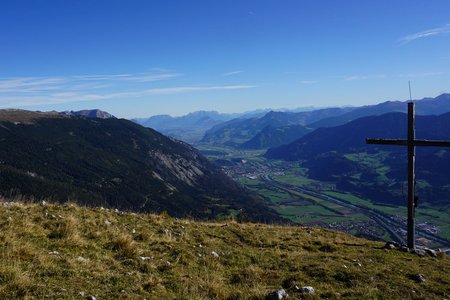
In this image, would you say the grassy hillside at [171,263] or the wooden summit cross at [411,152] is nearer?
the grassy hillside at [171,263]

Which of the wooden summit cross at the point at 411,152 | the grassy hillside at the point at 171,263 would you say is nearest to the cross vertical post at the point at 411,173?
the wooden summit cross at the point at 411,152

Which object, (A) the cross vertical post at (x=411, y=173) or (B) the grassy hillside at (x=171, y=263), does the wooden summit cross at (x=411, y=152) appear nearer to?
(A) the cross vertical post at (x=411, y=173)

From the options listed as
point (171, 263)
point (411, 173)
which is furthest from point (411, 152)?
point (171, 263)

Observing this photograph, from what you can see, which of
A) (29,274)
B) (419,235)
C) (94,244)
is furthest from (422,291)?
(419,235)

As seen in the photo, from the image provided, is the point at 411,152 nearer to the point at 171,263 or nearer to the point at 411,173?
the point at 411,173

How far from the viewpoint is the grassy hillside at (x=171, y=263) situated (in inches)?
350

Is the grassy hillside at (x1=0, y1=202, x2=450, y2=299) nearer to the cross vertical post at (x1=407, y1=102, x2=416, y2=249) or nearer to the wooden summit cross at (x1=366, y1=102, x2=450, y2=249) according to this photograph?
the cross vertical post at (x1=407, y1=102, x2=416, y2=249)

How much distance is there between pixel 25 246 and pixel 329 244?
41.9ft

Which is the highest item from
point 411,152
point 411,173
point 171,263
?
point 411,152

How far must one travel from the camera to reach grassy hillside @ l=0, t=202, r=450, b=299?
8891mm

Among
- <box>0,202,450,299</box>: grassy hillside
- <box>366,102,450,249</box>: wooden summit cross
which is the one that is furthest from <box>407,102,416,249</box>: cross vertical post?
<box>0,202,450,299</box>: grassy hillside

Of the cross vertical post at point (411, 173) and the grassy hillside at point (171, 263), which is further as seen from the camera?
the cross vertical post at point (411, 173)

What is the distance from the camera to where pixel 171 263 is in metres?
11.4

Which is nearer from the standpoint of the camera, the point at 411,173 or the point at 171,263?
the point at 171,263
